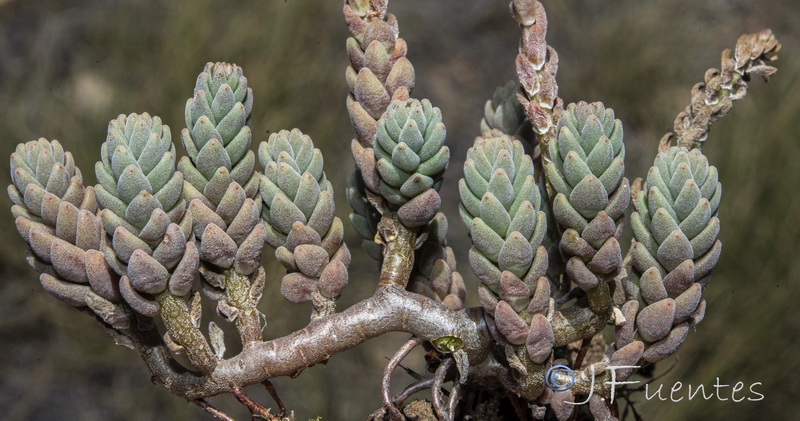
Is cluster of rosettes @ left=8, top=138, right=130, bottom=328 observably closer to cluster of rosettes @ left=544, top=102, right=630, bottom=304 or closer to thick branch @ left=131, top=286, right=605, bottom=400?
thick branch @ left=131, top=286, right=605, bottom=400

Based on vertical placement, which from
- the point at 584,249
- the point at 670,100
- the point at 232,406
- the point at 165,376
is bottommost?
the point at 165,376

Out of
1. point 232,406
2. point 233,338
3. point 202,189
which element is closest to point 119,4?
point 233,338

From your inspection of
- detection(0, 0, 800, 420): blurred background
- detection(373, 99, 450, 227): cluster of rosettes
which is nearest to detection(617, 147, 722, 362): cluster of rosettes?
detection(373, 99, 450, 227): cluster of rosettes

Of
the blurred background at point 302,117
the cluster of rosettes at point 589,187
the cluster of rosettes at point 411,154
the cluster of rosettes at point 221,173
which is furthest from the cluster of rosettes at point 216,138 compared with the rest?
the blurred background at point 302,117

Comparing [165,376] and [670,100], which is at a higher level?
[670,100]

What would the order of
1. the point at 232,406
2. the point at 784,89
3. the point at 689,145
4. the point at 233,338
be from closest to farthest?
the point at 689,145, the point at 784,89, the point at 233,338, the point at 232,406

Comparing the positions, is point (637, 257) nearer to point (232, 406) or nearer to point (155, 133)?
point (155, 133)

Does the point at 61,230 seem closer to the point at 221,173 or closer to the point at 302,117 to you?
the point at 221,173

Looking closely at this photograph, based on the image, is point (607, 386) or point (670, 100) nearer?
point (607, 386)
